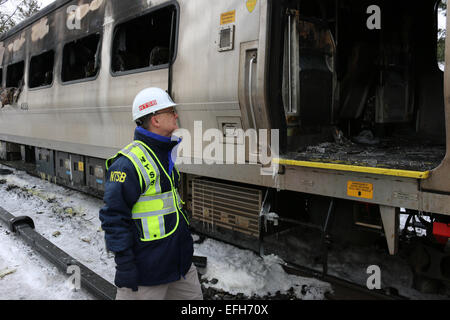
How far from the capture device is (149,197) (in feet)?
6.97

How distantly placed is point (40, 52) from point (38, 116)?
1.28m

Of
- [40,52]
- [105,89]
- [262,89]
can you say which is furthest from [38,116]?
[262,89]

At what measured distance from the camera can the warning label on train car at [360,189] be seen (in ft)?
9.45

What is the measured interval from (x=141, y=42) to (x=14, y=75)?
5194 millimetres

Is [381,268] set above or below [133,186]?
below

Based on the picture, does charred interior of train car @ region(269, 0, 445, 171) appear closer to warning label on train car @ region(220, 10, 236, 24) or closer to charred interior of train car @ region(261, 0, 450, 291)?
charred interior of train car @ region(261, 0, 450, 291)

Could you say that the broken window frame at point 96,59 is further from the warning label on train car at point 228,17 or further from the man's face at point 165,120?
the man's face at point 165,120

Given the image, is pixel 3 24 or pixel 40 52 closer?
pixel 40 52

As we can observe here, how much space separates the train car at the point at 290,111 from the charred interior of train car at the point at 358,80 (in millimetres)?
15

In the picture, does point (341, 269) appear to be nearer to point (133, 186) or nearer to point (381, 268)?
point (381, 268)

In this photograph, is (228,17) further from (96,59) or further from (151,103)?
(96,59)

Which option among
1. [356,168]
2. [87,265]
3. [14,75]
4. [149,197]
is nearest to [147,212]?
[149,197]

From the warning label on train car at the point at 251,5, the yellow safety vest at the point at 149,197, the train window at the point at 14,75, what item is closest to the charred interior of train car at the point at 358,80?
the warning label on train car at the point at 251,5
